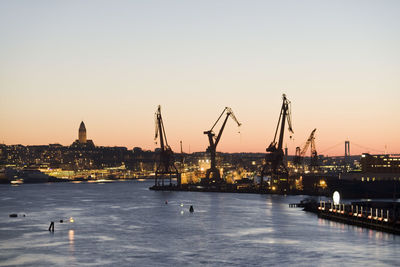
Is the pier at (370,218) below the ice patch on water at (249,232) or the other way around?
the other way around

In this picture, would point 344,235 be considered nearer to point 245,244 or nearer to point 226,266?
point 245,244

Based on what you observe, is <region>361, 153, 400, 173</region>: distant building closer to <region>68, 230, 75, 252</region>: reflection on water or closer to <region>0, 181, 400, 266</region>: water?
<region>0, 181, 400, 266</region>: water

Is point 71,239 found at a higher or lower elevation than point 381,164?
lower

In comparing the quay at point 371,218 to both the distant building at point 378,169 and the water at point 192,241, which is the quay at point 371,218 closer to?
the water at point 192,241

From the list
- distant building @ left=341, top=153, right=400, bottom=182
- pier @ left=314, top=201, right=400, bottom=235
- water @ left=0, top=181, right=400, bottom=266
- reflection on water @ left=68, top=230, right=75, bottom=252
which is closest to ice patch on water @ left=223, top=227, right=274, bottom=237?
water @ left=0, top=181, right=400, bottom=266

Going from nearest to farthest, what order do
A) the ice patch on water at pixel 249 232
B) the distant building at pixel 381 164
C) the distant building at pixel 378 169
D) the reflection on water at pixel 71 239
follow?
the reflection on water at pixel 71 239
the ice patch on water at pixel 249 232
the distant building at pixel 378 169
the distant building at pixel 381 164

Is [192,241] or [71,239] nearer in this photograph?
[192,241]

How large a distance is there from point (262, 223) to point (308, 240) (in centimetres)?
1875

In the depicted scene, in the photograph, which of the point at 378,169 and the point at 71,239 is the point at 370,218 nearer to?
the point at 71,239

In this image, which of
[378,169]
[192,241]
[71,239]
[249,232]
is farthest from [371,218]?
[378,169]

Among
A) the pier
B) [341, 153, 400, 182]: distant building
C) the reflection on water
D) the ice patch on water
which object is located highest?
[341, 153, 400, 182]: distant building

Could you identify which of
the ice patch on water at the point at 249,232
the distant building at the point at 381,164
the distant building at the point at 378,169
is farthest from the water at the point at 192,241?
the distant building at the point at 381,164

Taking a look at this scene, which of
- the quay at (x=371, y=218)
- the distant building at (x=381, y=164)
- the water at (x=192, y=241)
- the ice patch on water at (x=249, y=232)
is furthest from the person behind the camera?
the distant building at (x=381, y=164)

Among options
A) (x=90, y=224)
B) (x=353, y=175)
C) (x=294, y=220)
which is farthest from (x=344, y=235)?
(x=353, y=175)
